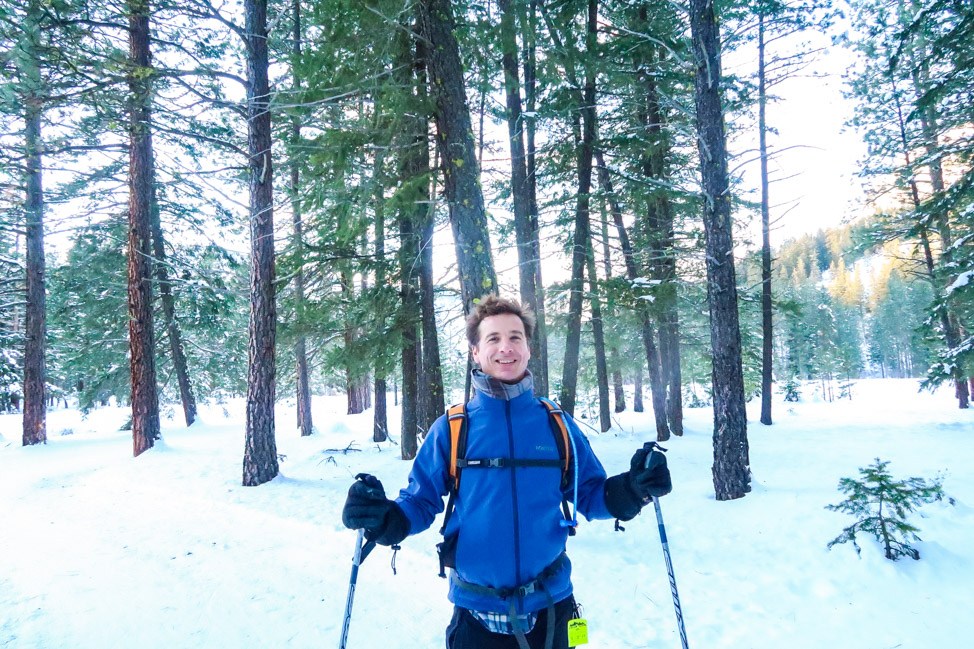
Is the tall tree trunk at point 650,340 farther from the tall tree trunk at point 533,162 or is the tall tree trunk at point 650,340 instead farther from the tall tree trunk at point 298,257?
the tall tree trunk at point 298,257

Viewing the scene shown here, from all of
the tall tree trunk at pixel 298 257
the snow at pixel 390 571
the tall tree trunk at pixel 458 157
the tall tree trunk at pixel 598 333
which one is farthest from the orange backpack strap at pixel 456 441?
the tall tree trunk at pixel 598 333

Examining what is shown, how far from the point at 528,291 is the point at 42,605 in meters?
8.81

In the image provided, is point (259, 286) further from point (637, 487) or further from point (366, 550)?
point (637, 487)

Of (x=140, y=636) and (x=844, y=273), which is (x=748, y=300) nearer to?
(x=140, y=636)

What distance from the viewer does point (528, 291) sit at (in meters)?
10.6

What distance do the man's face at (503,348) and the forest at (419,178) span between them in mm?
3712

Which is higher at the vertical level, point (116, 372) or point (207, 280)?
point (207, 280)

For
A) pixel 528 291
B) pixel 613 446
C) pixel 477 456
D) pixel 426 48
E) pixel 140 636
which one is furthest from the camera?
pixel 613 446

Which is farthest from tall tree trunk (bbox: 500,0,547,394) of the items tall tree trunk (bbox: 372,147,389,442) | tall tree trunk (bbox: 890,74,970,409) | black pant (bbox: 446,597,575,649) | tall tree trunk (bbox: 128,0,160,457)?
tall tree trunk (bbox: 890,74,970,409)

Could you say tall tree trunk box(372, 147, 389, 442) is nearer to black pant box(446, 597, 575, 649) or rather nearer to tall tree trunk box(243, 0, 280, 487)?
tall tree trunk box(243, 0, 280, 487)

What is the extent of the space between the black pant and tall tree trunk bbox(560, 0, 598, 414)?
9.20 meters

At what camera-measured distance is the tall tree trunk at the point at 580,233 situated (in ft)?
36.1

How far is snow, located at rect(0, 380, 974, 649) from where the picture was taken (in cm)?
394

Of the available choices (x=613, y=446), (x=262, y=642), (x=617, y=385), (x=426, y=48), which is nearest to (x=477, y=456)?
(x=262, y=642)
